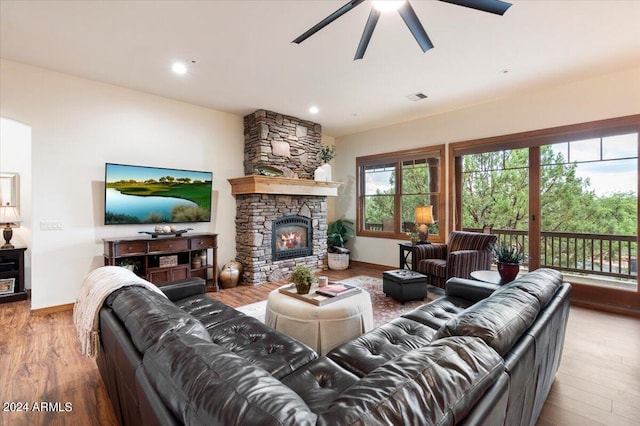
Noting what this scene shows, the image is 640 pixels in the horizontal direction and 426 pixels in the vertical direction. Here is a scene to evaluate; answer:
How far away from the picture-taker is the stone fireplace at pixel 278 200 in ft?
16.9

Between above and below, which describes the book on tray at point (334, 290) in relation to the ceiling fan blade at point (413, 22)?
below

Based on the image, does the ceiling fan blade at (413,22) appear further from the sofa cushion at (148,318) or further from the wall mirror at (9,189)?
the wall mirror at (9,189)

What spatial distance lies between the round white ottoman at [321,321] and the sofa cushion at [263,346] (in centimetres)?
37

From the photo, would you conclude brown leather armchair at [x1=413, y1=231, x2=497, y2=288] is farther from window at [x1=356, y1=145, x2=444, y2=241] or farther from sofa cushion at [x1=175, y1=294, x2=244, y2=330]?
sofa cushion at [x1=175, y1=294, x2=244, y2=330]

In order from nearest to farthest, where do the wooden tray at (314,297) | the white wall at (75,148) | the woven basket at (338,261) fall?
the wooden tray at (314,297)
the white wall at (75,148)
the woven basket at (338,261)

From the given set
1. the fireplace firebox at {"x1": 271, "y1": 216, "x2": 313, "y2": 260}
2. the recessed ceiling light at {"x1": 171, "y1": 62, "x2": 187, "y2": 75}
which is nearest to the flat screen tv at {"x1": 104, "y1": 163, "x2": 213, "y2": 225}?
the fireplace firebox at {"x1": 271, "y1": 216, "x2": 313, "y2": 260}

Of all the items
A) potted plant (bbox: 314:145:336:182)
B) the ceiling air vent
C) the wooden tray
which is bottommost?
the wooden tray

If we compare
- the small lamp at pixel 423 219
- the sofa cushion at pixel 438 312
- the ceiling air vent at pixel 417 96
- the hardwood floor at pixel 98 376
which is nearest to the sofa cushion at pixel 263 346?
the hardwood floor at pixel 98 376

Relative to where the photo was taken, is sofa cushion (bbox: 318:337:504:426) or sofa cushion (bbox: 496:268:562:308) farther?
sofa cushion (bbox: 496:268:562:308)

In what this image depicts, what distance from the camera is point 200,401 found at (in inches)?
33.3

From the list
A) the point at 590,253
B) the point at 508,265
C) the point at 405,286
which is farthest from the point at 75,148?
the point at 590,253

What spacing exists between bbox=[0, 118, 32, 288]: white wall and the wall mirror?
0.05 meters

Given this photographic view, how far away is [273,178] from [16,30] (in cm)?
327

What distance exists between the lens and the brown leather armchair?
13.5ft
